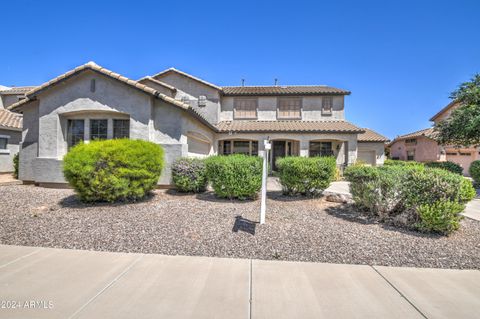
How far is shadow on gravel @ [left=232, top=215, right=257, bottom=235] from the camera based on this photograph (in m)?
5.38

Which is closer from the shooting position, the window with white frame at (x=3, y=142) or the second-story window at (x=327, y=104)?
the window with white frame at (x=3, y=142)

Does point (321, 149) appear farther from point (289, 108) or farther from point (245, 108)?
point (245, 108)

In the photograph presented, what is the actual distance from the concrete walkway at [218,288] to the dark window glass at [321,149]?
15145mm

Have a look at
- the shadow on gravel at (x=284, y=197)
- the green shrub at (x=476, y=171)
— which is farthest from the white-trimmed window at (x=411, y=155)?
the shadow on gravel at (x=284, y=197)

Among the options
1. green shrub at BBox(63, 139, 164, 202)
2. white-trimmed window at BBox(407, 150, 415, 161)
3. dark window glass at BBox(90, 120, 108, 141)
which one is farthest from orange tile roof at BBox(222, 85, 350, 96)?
white-trimmed window at BBox(407, 150, 415, 161)

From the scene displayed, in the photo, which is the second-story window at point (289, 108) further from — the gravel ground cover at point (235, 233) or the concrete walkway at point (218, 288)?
the concrete walkway at point (218, 288)

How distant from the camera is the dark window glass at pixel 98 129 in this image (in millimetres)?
10469

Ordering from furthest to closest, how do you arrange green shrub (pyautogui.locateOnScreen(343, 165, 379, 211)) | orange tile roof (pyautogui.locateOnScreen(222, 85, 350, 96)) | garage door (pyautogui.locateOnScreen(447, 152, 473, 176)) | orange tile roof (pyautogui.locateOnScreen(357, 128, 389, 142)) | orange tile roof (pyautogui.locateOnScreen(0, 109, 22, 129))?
garage door (pyautogui.locateOnScreen(447, 152, 473, 176))
orange tile roof (pyautogui.locateOnScreen(357, 128, 389, 142))
orange tile roof (pyautogui.locateOnScreen(222, 85, 350, 96))
orange tile roof (pyautogui.locateOnScreen(0, 109, 22, 129))
green shrub (pyautogui.locateOnScreen(343, 165, 379, 211))

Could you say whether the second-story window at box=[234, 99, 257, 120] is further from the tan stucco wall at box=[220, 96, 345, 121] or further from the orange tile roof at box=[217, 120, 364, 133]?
the orange tile roof at box=[217, 120, 364, 133]

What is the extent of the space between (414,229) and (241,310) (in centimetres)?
500

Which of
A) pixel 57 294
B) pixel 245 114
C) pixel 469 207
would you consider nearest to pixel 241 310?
pixel 57 294

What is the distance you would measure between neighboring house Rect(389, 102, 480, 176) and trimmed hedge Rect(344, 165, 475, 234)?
20.8 metres

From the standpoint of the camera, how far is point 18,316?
8.74 feet

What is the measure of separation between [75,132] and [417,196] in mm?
13143
